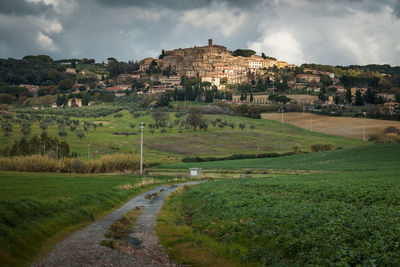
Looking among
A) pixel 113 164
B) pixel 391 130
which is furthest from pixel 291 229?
pixel 391 130

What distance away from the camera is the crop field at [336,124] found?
128500 mm

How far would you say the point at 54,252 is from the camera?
15047mm

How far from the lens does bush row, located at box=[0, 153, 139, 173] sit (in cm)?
5588

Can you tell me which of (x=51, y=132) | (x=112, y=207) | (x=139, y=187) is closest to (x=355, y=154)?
(x=139, y=187)

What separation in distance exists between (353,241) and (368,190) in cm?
1315

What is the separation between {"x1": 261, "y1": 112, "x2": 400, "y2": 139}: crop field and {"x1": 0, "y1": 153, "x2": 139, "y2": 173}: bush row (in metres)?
80.0

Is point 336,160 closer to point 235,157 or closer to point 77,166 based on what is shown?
point 235,157

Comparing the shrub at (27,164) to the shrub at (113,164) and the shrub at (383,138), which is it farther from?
the shrub at (383,138)

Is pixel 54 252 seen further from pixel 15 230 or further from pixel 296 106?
pixel 296 106

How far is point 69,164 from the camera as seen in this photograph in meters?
63.0

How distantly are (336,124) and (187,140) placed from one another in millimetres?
55858

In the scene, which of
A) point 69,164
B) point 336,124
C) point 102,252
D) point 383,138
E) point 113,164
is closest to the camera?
point 102,252

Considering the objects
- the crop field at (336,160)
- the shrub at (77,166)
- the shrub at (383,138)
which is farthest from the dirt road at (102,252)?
the shrub at (383,138)

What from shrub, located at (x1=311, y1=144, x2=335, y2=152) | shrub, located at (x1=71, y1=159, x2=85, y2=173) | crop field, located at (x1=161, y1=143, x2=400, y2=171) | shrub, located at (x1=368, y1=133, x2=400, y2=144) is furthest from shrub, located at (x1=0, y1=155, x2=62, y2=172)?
shrub, located at (x1=368, y1=133, x2=400, y2=144)
